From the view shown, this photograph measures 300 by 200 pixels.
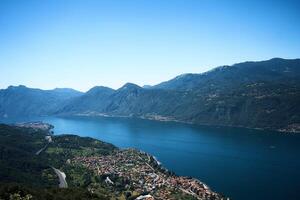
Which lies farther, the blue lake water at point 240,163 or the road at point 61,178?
the blue lake water at point 240,163

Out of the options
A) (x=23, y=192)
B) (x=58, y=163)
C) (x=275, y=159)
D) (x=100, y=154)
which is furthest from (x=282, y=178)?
(x=23, y=192)

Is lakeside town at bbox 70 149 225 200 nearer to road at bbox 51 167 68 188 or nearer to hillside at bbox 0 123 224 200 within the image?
hillside at bbox 0 123 224 200

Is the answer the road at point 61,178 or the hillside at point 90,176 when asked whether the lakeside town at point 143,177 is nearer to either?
the hillside at point 90,176

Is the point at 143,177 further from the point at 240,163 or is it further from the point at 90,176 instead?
the point at 240,163

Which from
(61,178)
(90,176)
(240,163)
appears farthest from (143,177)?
(240,163)

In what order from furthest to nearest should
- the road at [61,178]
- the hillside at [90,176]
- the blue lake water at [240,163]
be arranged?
the blue lake water at [240,163]
the road at [61,178]
the hillside at [90,176]

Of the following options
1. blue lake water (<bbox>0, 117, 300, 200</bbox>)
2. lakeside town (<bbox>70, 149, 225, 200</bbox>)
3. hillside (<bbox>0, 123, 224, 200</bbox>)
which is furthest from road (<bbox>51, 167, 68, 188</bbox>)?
blue lake water (<bbox>0, 117, 300, 200</bbox>)

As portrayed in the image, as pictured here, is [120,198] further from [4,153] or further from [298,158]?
[298,158]

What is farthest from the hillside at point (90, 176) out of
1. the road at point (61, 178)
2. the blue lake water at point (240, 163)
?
the blue lake water at point (240, 163)
